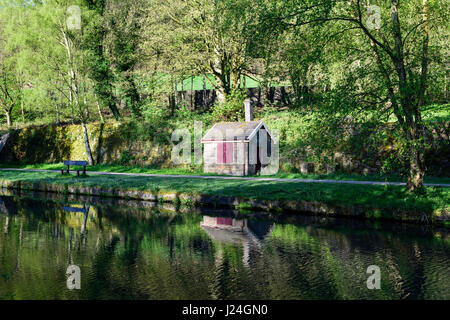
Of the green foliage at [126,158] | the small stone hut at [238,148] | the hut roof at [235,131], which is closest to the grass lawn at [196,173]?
the green foliage at [126,158]

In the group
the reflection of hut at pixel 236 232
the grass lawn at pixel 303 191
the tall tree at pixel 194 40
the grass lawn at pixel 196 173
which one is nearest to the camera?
the reflection of hut at pixel 236 232

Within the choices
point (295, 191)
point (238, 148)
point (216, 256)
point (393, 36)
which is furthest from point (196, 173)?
point (216, 256)

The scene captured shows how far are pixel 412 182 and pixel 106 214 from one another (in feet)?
35.7

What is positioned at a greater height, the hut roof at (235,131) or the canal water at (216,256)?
the hut roof at (235,131)

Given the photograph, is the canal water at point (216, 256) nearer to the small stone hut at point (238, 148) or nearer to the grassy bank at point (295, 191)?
the grassy bank at point (295, 191)

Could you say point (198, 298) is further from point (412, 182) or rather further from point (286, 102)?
point (286, 102)

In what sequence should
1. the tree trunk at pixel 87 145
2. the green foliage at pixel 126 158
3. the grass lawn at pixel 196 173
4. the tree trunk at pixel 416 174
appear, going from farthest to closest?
the tree trunk at pixel 87 145, the green foliage at pixel 126 158, the grass lawn at pixel 196 173, the tree trunk at pixel 416 174

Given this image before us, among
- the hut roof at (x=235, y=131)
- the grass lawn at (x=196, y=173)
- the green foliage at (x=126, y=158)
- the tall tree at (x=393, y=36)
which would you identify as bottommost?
the grass lawn at (x=196, y=173)

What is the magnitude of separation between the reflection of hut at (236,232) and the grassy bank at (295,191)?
6.94ft

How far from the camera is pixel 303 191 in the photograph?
1585cm

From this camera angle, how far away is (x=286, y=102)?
38188 mm

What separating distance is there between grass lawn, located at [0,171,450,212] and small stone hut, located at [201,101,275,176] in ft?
11.6

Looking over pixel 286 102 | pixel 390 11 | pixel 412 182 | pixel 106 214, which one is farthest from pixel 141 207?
pixel 286 102

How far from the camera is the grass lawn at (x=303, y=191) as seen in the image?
13.5 meters
